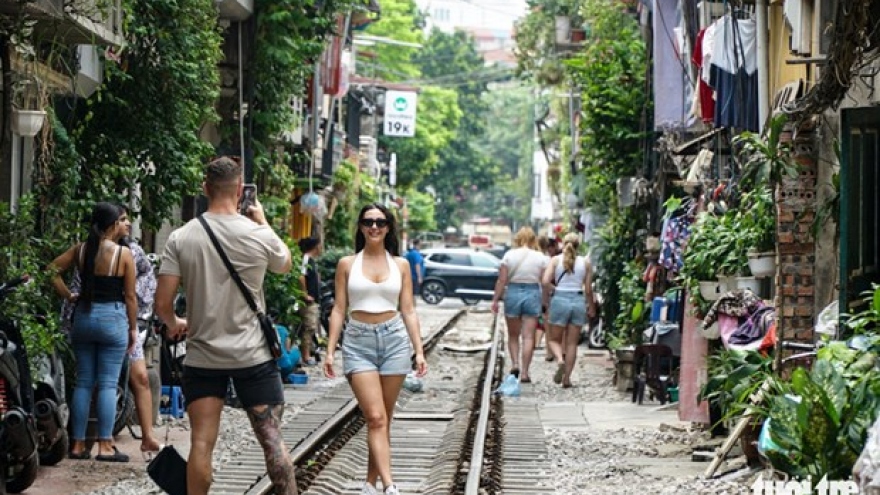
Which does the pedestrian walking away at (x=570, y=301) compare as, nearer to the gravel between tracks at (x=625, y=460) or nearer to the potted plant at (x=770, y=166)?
the gravel between tracks at (x=625, y=460)

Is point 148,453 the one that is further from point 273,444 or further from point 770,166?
point 770,166

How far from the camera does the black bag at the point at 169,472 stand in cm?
926

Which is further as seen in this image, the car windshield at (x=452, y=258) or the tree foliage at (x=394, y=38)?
the tree foliage at (x=394, y=38)

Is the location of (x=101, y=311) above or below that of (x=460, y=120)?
below

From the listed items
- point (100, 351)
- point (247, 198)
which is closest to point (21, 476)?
point (100, 351)

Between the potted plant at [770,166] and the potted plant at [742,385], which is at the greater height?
the potted plant at [770,166]

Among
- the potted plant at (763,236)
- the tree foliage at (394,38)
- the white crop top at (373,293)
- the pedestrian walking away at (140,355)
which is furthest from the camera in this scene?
the tree foliage at (394,38)

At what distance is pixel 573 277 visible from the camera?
2134 cm

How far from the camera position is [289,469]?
9.19m

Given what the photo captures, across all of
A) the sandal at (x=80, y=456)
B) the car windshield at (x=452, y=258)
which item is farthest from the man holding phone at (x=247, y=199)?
the car windshield at (x=452, y=258)

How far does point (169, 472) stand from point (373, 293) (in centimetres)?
208

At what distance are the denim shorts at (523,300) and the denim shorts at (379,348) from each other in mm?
10596

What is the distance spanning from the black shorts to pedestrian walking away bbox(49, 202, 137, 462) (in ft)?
11.1

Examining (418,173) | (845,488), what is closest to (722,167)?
(845,488)
